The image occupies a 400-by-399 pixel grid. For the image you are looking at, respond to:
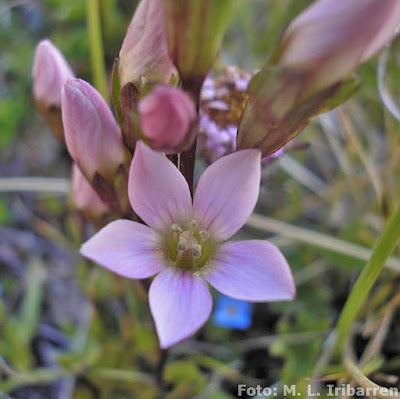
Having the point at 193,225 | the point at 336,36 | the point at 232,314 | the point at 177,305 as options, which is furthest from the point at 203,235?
the point at 232,314

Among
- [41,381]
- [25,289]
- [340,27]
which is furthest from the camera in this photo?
[25,289]

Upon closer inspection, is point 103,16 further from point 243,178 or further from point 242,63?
point 243,178

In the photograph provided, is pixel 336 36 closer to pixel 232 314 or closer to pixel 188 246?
pixel 188 246

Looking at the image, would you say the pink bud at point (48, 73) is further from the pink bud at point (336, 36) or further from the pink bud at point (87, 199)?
the pink bud at point (336, 36)

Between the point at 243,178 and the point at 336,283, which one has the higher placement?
the point at 243,178

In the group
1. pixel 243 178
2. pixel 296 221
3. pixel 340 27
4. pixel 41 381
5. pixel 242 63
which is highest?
pixel 340 27

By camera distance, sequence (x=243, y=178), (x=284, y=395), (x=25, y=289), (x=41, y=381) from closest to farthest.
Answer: (x=243, y=178) → (x=284, y=395) → (x=41, y=381) → (x=25, y=289)

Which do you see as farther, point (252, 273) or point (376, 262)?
point (376, 262)

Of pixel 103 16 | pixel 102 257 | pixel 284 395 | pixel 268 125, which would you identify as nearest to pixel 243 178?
pixel 268 125
